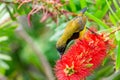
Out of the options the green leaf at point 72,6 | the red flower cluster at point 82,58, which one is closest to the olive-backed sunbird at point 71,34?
the red flower cluster at point 82,58

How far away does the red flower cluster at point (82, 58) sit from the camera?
41.4 inches

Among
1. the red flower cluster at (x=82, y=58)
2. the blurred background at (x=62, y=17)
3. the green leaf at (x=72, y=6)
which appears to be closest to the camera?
the red flower cluster at (x=82, y=58)

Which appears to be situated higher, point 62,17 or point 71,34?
point 62,17

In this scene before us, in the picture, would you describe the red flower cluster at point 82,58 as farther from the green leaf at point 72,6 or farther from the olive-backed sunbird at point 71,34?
the green leaf at point 72,6

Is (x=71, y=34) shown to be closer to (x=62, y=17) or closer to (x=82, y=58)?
(x=82, y=58)

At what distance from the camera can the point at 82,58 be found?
3.50 ft

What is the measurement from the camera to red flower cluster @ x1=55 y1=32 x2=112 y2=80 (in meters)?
1.05

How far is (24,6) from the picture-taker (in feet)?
4.56

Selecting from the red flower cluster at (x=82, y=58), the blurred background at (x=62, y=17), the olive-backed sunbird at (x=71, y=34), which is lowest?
the red flower cluster at (x=82, y=58)

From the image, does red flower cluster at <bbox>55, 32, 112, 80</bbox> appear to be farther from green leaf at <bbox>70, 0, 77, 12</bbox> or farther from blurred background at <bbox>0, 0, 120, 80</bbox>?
green leaf at <bbox>70, 0, 77, 12</bbox>

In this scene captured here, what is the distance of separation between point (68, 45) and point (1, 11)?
0.54 m

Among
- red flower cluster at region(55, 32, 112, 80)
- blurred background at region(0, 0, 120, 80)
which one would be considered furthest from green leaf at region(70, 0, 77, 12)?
red flower cluster at region(55, 32, 112, 80)

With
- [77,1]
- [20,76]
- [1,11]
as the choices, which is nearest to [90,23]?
[77,1]

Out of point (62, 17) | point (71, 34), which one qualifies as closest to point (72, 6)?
Result: point (62, 17)
